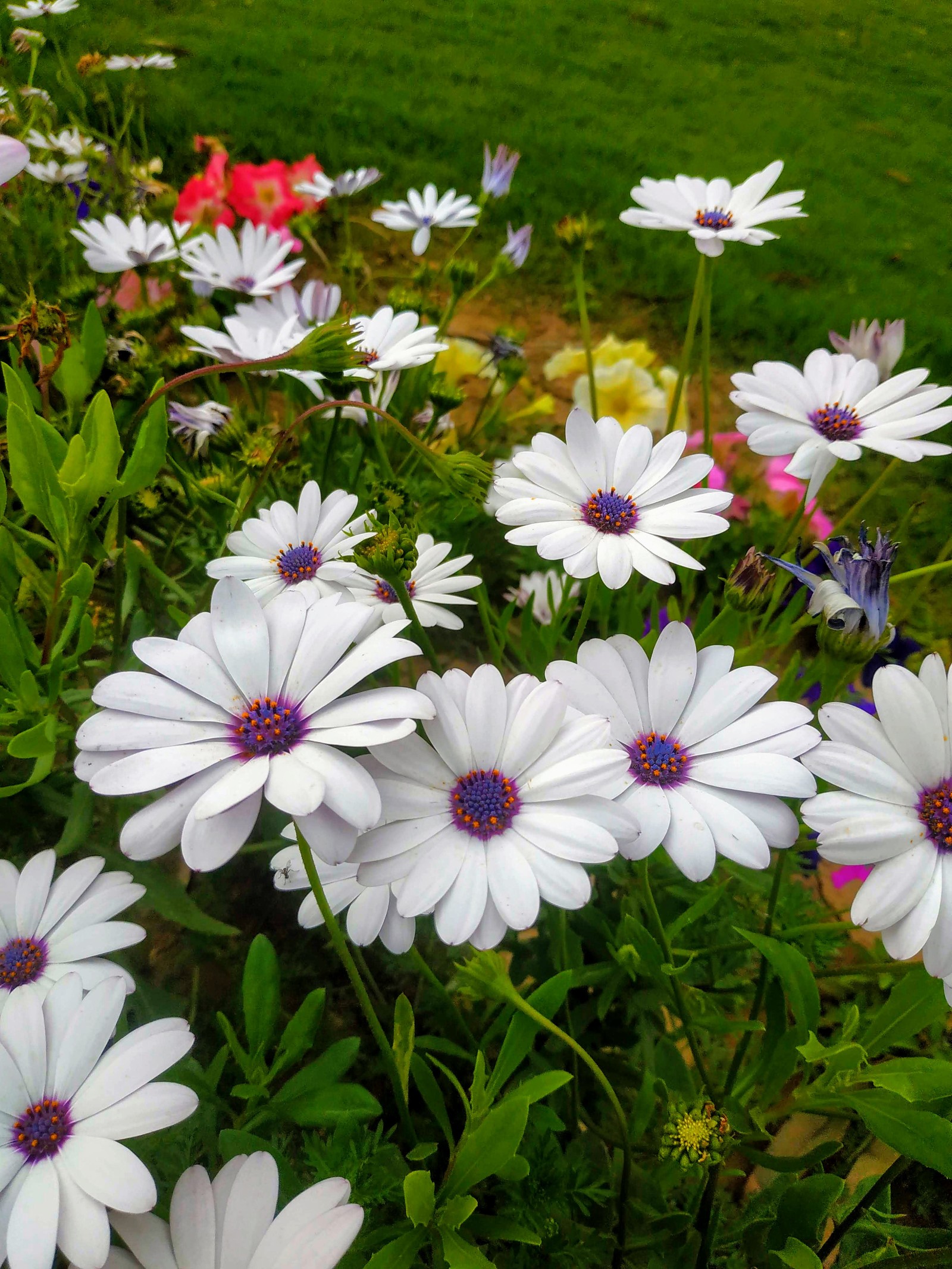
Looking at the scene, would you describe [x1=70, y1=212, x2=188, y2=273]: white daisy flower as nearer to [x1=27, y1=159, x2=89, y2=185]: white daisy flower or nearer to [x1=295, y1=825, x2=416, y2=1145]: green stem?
[x1=27, y1=159, x2=89, y2=185]: white daisy flower

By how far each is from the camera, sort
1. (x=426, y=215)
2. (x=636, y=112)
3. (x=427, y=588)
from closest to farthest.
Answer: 1. (x=427, y=588)
2. (x=426, y=215)
3. (x=636, y=112)

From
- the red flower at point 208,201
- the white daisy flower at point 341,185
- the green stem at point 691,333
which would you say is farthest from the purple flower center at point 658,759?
the red flower at point 208,201

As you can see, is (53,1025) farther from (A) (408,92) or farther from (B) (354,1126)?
(A) (408,92)

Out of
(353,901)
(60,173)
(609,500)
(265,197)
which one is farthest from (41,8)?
(353,901)

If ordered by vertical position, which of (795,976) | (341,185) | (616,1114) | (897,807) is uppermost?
(341,185)

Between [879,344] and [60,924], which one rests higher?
[879,344]

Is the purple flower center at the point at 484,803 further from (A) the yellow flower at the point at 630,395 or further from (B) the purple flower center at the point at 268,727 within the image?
(A) the yellow flower at the point at 630,395

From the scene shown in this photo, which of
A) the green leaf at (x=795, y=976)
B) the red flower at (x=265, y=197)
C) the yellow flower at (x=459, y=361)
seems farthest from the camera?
the red flower at (x=265, y=197)

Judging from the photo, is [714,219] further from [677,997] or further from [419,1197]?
[419,1197]
